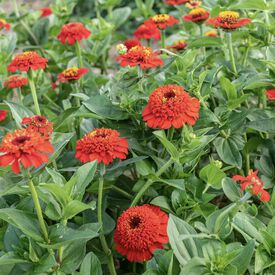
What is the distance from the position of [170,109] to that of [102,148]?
7.3 inches

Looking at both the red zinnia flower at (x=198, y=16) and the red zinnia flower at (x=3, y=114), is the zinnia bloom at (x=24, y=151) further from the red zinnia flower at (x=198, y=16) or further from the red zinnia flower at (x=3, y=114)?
the red zinnia flower at (x=198, y=16)

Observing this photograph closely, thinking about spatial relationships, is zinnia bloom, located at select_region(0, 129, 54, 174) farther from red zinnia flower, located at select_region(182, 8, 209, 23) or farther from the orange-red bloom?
red zinnia flower, located at select_region(182, 8, 209, 23)

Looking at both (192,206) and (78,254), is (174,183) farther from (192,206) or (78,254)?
(78,254)

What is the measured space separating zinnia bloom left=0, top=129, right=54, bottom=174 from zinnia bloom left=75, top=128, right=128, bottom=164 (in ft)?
0.65

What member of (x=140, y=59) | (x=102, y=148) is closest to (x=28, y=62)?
(x=140, y=59)

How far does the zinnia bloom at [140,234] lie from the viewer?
117 centimetres

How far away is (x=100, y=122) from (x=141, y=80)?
6.8 inches

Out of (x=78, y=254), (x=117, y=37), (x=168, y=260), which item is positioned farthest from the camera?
(x=117, y=37)

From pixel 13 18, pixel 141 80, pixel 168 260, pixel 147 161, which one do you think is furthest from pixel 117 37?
pixel 168 260

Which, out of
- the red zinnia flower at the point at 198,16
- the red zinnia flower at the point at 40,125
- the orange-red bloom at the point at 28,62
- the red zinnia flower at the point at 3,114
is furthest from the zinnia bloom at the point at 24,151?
the red zinnia flower at the point at 198,16

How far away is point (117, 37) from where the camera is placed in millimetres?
2561

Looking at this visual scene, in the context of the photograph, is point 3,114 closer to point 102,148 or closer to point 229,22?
point 102,148

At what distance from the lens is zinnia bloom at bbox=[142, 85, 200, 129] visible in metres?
1.23

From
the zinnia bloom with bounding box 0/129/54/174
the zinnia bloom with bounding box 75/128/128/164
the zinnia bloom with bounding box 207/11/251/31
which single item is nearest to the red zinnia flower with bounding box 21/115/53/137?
the zinnia bloom with bounding box 75/128/128/164
